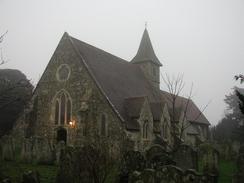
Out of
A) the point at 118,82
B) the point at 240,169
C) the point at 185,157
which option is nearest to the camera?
the point at 240,169

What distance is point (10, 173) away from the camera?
13969 millimetres

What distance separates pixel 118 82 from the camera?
2766cm

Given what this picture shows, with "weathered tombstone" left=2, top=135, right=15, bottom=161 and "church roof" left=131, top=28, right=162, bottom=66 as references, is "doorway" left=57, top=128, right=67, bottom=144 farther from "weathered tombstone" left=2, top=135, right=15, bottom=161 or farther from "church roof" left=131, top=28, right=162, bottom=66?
"church roof" left=131, top=28, right=162, bottom=66

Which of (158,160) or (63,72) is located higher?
(63,72)

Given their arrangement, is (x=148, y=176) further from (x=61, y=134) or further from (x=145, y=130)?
(x=61, y=134)

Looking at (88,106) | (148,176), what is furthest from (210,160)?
(88,106)

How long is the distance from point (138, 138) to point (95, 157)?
12.6 meters

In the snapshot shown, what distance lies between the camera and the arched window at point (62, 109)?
83.0ft

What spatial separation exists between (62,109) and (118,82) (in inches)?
224

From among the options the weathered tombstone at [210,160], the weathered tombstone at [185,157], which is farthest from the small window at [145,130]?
the weathered tombstone at [185,157]

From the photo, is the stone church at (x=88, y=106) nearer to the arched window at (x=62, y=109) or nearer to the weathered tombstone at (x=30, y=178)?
the arched window at (x=62, y=109)

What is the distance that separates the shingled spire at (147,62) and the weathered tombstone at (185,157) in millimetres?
23117

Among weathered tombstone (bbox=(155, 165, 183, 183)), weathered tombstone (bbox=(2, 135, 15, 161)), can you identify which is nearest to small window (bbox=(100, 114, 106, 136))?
weathered tombstone (bbox=(2, 135, 15, 161))

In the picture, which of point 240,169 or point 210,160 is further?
point 210,160
